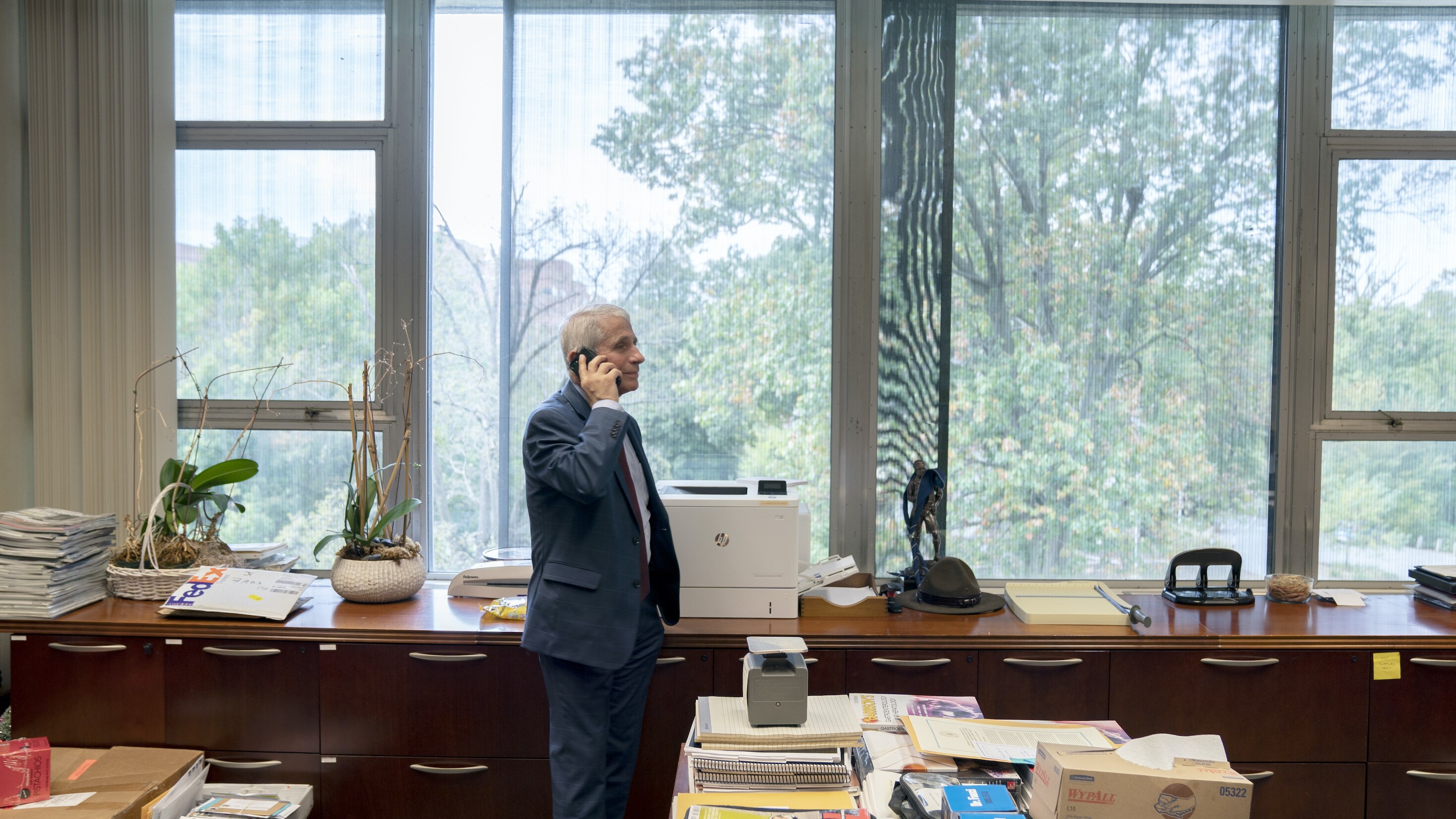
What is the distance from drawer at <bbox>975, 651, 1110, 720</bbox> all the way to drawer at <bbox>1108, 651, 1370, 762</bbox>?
0.07 m

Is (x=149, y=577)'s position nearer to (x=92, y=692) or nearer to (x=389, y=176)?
(x=92, y=692)

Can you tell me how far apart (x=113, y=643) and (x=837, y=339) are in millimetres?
2480

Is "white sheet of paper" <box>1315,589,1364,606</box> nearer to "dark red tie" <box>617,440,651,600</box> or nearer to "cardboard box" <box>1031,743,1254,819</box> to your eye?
"cardboard box" <box>1031,743,1254,819</box>


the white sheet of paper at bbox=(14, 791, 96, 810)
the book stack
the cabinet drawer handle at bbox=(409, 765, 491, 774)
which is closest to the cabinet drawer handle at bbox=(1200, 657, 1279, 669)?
the book stack

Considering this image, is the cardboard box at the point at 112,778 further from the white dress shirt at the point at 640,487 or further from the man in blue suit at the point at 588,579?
the white dress shirt at the point at 640,487

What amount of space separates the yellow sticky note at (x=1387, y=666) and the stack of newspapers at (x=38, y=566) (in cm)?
383

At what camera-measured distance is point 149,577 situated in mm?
2688

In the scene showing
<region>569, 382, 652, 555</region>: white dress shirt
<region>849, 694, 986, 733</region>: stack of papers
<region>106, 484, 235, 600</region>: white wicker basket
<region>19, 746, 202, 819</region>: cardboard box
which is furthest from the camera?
<region>106, 484, 235, 600</region>: white wicker basket

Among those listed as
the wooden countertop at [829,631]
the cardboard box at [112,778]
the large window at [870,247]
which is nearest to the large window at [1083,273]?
the large window at [870,247]

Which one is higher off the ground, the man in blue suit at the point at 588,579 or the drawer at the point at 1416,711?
the man in blue suit at the point at 588,579

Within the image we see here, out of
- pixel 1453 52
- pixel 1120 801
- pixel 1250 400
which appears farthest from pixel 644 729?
pixel 1453 52

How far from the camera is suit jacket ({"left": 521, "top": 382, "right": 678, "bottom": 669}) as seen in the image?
2.04 metres

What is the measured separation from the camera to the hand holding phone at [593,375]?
2.17 metres

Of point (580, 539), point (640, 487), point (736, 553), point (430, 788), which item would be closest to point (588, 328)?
point (640, 487)
